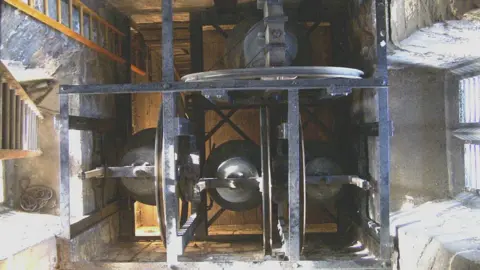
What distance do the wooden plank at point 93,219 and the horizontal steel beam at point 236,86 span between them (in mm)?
1210

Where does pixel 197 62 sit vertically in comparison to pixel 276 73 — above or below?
above

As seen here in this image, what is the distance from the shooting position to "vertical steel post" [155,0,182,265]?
3.60 metres

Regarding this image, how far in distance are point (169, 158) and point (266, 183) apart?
38.2 inches

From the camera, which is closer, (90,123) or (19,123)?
(19,123)

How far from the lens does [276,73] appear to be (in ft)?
11.0

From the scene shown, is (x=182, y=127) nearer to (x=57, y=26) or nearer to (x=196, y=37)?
(x=57, y=26)

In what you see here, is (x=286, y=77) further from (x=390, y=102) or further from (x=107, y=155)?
(x=107, y=155)

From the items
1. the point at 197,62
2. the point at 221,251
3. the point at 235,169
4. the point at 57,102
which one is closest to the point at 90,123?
the point at 57,102

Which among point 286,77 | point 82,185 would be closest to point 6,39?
point 82,185

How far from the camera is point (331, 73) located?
11.4 ft

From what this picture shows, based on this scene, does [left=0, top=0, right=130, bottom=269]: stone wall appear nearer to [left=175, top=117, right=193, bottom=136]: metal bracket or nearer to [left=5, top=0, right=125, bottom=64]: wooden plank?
[left=5, top=0, right=125, bottom=64]: wooden plank

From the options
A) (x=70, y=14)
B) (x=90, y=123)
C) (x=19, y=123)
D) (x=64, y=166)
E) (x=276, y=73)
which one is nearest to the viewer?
(x=276, y=73)

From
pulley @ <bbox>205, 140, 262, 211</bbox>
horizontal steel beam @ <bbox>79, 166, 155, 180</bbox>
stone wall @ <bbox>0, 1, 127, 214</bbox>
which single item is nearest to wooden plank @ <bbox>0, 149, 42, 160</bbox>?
stone wall @ <bbox>0, 1, 127, 214</bbox>

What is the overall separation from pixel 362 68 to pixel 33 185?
3.54 metres
